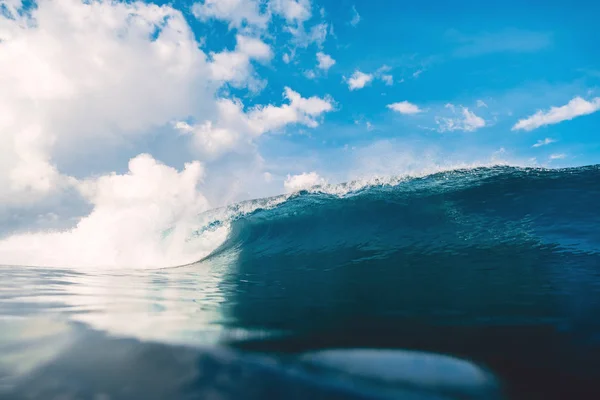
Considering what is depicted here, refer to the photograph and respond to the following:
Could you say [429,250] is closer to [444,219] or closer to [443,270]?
[443,270]

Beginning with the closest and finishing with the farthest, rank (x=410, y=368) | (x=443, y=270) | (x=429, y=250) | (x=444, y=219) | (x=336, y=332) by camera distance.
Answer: (x=410, y=368)
(x=336, y=332)
(x=443, y=270)
(x=429, y=250)
(x=444, y=219)

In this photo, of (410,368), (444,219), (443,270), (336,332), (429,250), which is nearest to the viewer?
(410,368)

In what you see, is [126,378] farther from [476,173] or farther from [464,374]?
[476,173]

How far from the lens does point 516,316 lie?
2.57 meters

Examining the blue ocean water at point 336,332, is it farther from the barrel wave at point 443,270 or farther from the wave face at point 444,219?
the wave face at point 444,219

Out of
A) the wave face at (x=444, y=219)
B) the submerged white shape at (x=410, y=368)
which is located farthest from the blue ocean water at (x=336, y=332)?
the wave face at (x=444, y=219)

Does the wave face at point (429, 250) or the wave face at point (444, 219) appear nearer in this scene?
the wave face at point (429, 250)

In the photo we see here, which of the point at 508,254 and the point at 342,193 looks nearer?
the point at 508,254

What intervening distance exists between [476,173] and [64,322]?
1197cm

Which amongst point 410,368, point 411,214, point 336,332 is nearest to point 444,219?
point 411,214

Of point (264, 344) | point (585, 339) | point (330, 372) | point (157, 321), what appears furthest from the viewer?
point (157, 321)

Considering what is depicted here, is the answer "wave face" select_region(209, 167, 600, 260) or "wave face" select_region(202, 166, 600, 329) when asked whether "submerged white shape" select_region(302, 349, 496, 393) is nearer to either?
"wave face" select_region(202, 166, 600, 329)

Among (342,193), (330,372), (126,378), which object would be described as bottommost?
(330,372)

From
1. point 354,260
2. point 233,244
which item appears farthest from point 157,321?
point 233,244
